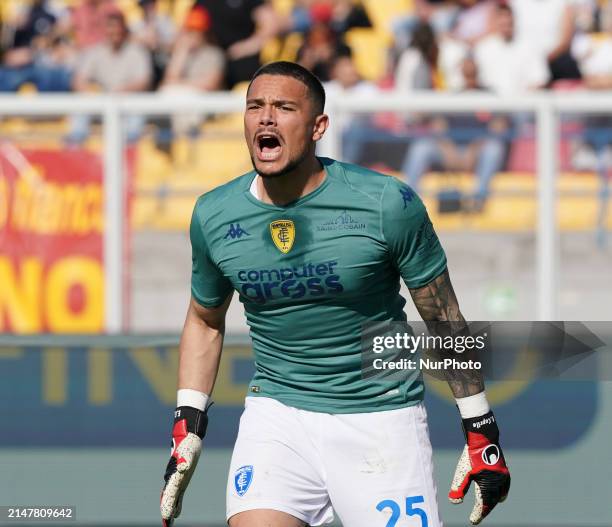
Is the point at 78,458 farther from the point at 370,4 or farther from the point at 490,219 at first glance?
the point at 370,4

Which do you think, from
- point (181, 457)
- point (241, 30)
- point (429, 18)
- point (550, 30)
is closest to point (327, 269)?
point (181, 457)

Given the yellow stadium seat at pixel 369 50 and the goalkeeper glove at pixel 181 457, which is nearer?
the goalkeeper glove at pixel 181 457

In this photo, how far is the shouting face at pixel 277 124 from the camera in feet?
14.8

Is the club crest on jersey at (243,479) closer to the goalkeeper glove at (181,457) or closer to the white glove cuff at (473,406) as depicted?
the goalkeeper glove at (181,457)

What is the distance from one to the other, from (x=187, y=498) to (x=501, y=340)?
213cm

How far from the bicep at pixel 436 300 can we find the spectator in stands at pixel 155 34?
673 cm

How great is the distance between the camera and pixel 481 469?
4.58 meters

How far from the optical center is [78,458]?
7.51 metres

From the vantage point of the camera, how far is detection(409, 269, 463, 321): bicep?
15.1 feet

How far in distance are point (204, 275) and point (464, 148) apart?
12.2 feet

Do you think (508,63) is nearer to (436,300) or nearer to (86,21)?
(86,21)

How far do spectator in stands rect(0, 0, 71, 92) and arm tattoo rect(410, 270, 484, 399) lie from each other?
721cm

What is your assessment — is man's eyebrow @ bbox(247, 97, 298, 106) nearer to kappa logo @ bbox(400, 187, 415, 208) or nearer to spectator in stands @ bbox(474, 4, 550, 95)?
kappa logo @ bbox(400, 187, 415, 208)

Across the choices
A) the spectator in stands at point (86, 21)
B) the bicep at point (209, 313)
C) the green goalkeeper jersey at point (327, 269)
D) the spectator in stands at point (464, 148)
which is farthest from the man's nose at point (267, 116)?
the spectator in stands at point (86, 21)
